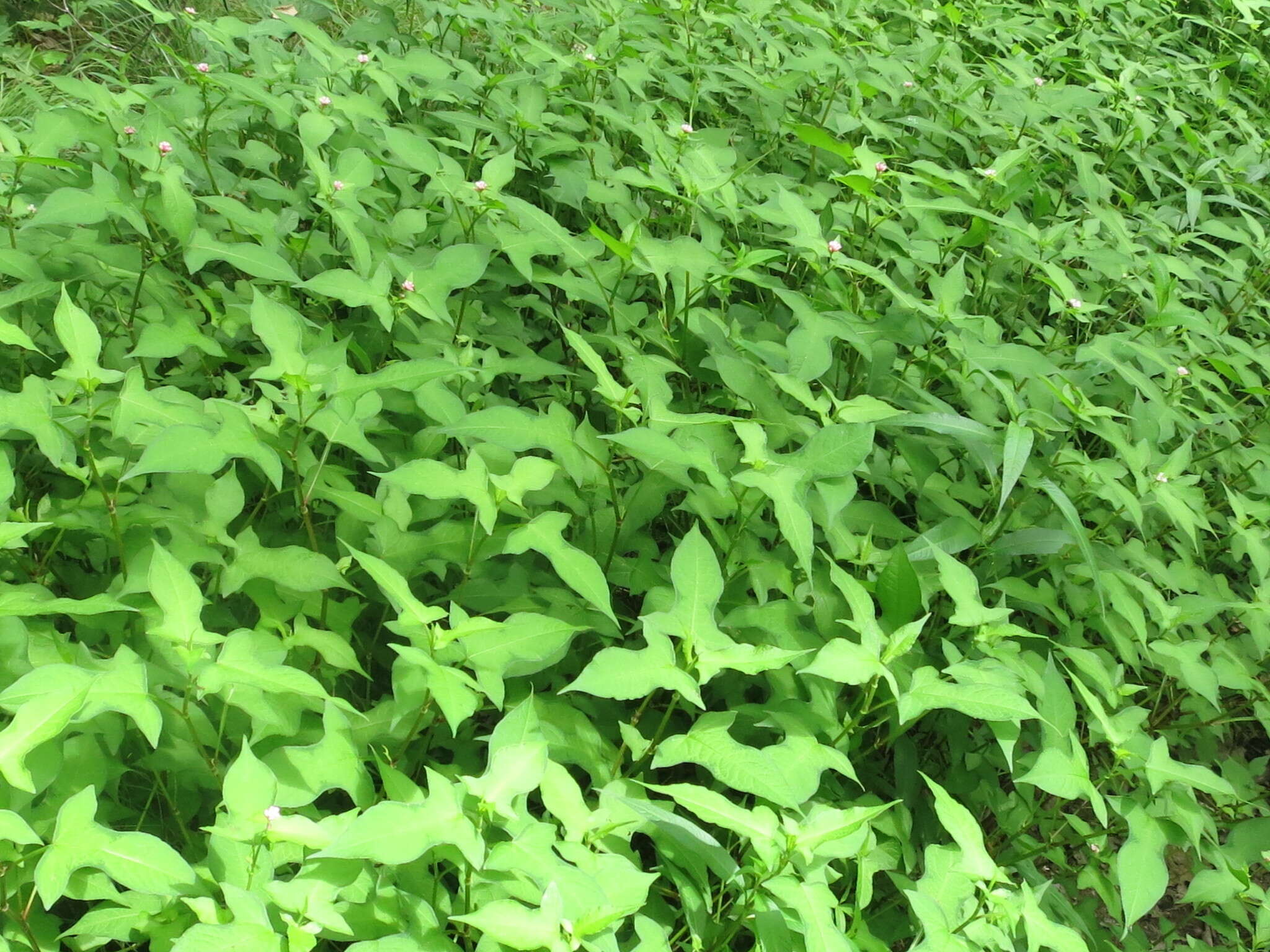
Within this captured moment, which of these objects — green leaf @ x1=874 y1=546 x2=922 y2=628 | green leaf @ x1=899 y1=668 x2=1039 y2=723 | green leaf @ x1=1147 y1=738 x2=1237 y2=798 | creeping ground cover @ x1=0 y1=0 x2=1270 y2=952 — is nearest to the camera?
creeping ground cover @ x1=0 y1=0 x2=1270 y2=952

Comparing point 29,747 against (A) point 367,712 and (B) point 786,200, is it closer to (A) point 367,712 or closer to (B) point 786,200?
(A) point 367,712

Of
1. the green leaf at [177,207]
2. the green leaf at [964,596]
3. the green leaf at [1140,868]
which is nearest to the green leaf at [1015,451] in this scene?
the green leaf at [964,596]

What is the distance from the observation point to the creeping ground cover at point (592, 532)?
1.18m

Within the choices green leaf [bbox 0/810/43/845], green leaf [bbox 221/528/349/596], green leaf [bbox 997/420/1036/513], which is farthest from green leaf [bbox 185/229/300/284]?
green leaf [bbox 997/420/1036/513]

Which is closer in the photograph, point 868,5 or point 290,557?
point 290,557

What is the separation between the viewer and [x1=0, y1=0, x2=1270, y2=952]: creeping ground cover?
1178mm

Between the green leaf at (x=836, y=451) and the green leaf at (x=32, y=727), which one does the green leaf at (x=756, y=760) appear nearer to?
the green leaf at (x=836, y=451)

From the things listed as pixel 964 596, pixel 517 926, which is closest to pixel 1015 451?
pixel 964 596

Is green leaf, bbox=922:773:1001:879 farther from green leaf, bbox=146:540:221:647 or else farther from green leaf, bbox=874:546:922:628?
green leaf, bbox=146:540:221:647

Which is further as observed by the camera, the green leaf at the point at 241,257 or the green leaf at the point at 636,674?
the green leaf at the point at 241,257

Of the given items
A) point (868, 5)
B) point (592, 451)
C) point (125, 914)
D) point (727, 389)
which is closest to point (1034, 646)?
point (727, 389)

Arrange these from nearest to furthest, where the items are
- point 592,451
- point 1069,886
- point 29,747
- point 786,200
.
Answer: point 29,747, point 592,451, point 786,200, point 1069,886

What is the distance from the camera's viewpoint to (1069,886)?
217 centimetres

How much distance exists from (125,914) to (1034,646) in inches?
63.5
